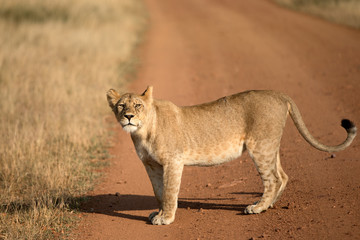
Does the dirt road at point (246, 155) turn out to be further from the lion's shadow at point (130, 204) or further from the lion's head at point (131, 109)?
the lion's head at point (131, 109)

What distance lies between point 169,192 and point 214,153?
0.71 meters

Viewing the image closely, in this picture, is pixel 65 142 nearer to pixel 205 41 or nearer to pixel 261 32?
pixel 205 41

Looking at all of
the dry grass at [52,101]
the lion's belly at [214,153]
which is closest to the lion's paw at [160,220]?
the lion's belly at [214,153]

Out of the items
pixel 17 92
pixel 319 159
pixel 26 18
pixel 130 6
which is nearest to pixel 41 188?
pixel 319 159

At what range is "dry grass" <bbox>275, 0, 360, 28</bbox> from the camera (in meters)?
17.7

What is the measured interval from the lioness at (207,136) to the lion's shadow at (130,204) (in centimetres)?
41

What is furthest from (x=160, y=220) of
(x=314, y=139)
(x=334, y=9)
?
(x=334, y=9)

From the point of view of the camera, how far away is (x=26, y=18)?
19516 mm

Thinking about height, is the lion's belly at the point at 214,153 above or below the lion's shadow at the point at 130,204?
above

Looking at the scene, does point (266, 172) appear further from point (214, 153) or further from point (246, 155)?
point (246, 155)

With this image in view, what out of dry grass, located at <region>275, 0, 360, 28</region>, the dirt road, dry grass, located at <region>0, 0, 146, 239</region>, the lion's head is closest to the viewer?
the lion's head

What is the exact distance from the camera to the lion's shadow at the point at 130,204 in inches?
236

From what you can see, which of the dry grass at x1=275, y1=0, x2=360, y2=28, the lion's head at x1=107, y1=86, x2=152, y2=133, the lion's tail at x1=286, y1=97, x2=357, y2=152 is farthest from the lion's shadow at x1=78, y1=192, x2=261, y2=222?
the dry grass at x1=275, y1=0, x2=360, y2=28

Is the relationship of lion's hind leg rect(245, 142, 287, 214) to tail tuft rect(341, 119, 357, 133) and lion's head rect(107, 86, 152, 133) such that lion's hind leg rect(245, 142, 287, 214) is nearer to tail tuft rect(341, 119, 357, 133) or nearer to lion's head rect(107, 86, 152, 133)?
tail tuft rect(341, 119, 357, 133)
